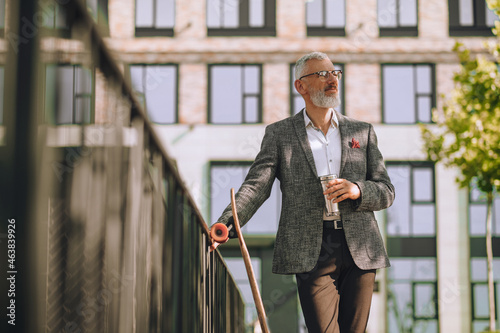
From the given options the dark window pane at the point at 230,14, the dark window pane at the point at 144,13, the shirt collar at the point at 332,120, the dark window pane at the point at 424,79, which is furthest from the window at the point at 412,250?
the shirt collar at the point at 332,120

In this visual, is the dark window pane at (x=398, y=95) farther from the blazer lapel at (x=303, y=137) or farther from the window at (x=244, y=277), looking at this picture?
the blazer lapel at (x=303, y=137)

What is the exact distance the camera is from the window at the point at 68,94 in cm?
119

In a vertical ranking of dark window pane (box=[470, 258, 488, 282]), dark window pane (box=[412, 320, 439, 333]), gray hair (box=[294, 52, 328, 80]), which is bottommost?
dark window pane (box=[412, 320, 439, 333])

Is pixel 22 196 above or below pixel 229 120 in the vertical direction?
below

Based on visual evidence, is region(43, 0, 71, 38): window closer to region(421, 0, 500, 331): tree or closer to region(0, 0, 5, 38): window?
region(0, 0, 5, 38): window

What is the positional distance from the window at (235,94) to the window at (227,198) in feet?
5.14

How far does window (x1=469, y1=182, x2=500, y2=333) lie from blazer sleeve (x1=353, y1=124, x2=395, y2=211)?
2090 centimetres

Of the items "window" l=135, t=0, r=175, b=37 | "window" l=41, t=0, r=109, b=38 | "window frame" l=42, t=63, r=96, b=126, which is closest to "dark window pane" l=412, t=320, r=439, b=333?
"window" l=135, t=0, r=175, b=37

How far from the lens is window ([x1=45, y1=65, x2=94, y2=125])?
1190mm

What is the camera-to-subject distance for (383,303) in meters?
23.1

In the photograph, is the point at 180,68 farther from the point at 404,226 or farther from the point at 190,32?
the point at 404,226

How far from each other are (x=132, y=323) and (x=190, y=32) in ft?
75.4

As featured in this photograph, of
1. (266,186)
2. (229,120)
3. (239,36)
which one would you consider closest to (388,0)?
(239,36)

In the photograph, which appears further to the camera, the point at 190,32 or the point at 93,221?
the point at 190,32
